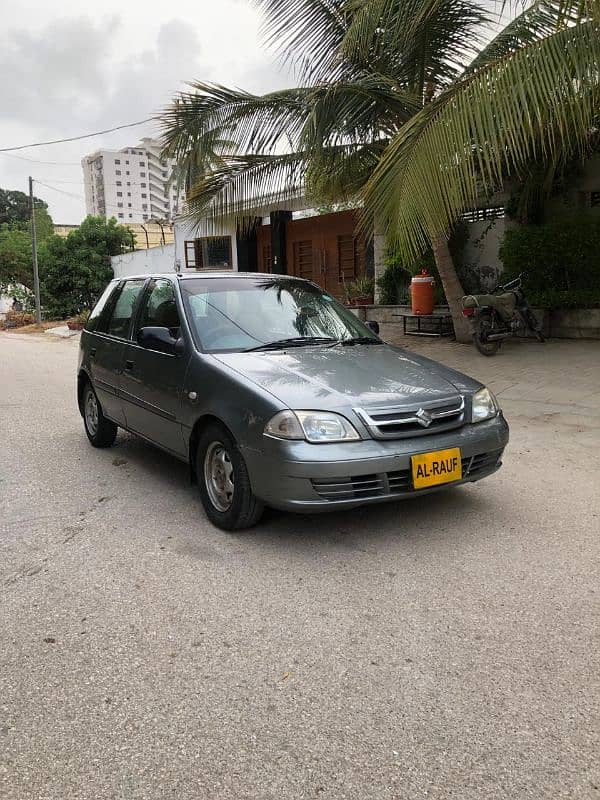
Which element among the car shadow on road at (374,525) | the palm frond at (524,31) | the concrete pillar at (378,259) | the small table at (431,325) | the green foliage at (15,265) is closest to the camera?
the car shadow on road at (374,525)

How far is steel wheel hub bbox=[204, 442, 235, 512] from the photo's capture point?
13.5 feet

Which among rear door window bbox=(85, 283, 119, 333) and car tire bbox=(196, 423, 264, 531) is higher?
rear door window bbox=(85, 283, 119, 333)

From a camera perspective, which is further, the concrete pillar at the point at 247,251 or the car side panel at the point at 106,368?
the concrete pillar at the point at 247,251

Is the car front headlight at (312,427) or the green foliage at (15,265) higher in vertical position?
the green foliage at (15,265)

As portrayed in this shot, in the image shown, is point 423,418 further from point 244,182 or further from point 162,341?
point 244,182

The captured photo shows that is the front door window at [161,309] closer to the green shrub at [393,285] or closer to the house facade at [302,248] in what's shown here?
the green shrub at [393,285]

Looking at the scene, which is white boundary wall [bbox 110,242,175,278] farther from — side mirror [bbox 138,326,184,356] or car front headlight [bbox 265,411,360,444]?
car front headlight [bbox 265,411,360,444]

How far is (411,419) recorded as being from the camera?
3.80m

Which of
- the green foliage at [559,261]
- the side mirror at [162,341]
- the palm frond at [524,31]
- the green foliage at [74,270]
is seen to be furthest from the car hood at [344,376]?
the green foliage at [74,270]

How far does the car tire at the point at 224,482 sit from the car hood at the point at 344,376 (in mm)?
413

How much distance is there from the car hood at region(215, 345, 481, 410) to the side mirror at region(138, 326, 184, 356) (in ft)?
1.27

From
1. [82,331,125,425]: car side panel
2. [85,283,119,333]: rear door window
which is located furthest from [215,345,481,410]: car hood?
[85,283,119,333]: rear door window

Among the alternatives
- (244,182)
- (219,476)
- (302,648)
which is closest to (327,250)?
(244,182)

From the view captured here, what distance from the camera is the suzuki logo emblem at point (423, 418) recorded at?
3.84 metres
